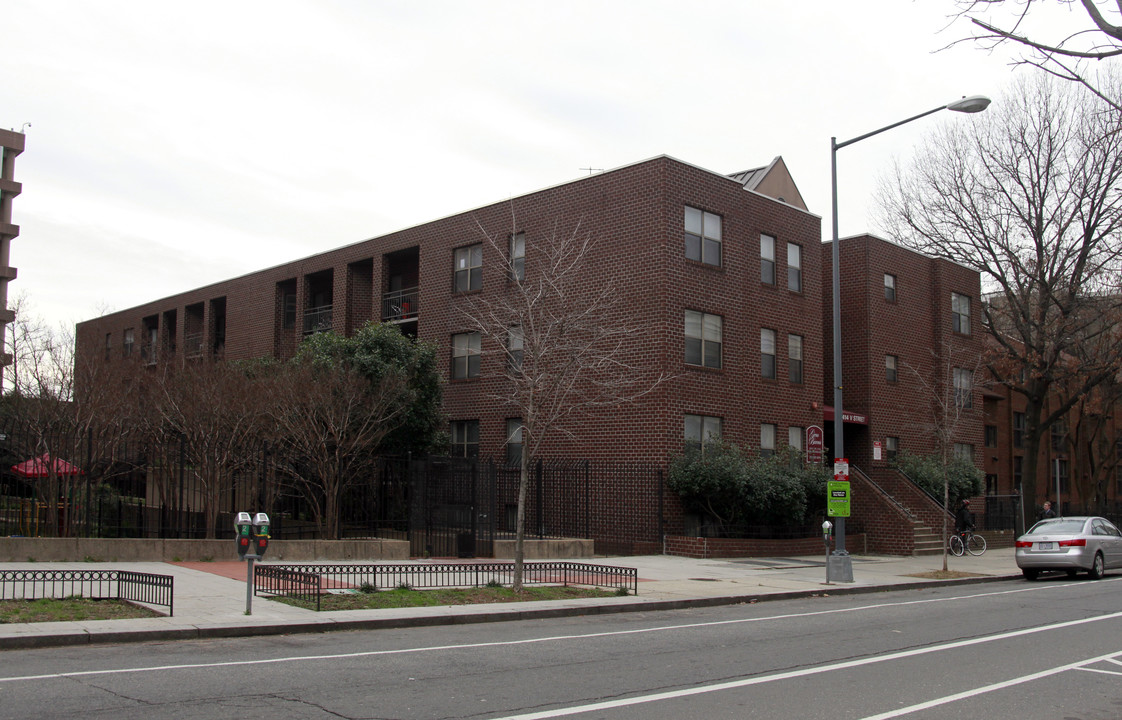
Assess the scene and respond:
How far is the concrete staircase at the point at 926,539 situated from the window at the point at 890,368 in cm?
582

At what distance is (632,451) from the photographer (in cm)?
2522

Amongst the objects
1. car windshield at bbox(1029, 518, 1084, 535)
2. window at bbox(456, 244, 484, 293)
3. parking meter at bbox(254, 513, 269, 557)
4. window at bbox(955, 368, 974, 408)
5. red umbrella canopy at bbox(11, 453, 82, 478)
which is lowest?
car windshield at bbox(1029, 518, 1084, 535)

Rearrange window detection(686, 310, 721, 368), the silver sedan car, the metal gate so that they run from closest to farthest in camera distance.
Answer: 1. the silver sedan car
2. the metal gate
3. window detection(686, 310, 721, 368)

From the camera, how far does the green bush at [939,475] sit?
30.5 meters

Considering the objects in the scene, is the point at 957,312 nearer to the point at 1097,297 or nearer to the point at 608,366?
the point at 1097,297

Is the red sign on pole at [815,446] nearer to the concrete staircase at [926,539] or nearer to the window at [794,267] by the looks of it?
Answer: the concrete staircase at [926,539]

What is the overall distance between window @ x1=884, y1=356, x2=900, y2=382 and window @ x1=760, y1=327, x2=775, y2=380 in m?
5.95

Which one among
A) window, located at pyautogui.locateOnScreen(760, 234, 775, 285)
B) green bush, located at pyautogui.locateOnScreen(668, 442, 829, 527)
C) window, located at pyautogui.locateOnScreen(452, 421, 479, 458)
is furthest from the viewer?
window, located at pyautogui.locateOnScreen(452, 421, 479, 458)

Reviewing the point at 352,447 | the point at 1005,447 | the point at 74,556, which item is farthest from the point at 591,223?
the point at 1005,447

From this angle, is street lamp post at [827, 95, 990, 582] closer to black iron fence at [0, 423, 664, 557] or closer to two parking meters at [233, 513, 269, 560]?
black iron fence at [0, 423, 664, 557]

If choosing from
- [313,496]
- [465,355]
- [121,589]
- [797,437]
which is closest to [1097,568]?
[797,437]

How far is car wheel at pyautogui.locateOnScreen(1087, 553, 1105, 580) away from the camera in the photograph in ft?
71.0

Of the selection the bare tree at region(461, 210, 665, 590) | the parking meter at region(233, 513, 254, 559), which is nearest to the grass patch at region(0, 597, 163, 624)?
the parking meter at region(233, 513, 254, 559)

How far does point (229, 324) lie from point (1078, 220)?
31927 millimetres
